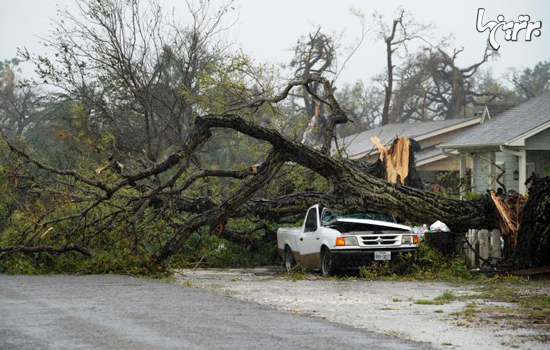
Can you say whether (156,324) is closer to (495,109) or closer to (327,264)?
(327,264)

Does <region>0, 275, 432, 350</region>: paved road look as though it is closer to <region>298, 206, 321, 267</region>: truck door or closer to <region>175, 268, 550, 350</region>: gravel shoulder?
<region>175, 268, 550, 350</region>: gravel shoulder

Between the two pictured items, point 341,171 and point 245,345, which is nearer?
point 245,345

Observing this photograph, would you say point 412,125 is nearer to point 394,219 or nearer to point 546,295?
point 394,219

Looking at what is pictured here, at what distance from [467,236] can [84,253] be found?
27.4 feet

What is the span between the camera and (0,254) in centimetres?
1833

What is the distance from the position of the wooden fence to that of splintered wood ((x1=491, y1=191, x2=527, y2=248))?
79 cm

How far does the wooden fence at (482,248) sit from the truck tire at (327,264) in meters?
3.24

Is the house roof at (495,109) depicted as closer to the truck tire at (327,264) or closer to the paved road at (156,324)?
the truck tire at (327,264)

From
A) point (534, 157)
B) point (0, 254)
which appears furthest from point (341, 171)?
point (534, 157)

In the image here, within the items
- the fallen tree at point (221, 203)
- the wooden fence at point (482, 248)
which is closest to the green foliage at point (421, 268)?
the wooden fence at point (482, 248)

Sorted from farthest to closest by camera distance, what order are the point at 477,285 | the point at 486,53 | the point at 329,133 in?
the point at 486,53, the point at 329,133, the point at 477,285

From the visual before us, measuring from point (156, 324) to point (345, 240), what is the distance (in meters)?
8.37

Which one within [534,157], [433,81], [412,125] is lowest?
[534,157]

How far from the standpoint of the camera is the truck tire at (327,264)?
1781 centimetres
